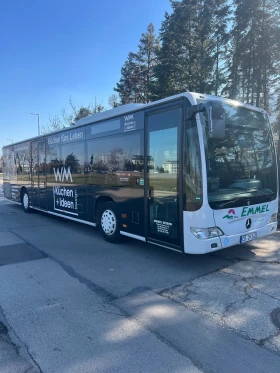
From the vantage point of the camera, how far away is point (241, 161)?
525cm

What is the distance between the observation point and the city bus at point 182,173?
183 inches

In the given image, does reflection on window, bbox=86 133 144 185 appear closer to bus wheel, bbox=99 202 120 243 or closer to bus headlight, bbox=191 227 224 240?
bus wheel, bbox=99 202 120 243

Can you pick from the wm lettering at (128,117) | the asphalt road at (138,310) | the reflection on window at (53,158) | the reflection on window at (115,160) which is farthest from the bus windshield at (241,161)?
the reflection on window at (53,158)

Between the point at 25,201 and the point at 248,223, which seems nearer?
the point at 248,223

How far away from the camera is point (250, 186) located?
5.34m

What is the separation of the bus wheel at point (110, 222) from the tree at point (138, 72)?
68.2 ft

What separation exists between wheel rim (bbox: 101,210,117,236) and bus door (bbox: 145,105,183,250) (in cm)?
134

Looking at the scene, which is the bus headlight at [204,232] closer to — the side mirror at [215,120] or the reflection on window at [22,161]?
the side mirror at [215,120]

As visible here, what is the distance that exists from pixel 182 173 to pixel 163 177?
0.54 m

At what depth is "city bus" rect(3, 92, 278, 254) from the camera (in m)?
4.66

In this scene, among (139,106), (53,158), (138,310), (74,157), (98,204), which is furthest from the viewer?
(53,158)

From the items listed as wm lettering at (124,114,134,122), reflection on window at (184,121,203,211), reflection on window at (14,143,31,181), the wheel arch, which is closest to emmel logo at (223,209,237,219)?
reflection on window at (184,121,203,211)

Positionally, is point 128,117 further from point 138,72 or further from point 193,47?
point 138,72

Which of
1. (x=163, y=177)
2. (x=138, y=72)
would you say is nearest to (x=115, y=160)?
(x=163, y=177)
